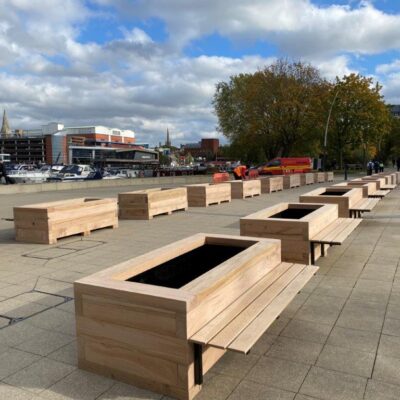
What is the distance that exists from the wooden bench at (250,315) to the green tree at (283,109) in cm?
4280

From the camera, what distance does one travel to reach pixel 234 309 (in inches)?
148

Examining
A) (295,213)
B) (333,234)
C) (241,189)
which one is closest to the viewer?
(333,234)

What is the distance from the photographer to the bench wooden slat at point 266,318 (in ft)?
10.3

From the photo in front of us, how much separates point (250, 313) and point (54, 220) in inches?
261

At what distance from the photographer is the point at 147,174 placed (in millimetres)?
52438

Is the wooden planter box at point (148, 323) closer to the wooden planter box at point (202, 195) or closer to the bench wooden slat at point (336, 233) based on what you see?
the bench wooden slat at point (336, 233)

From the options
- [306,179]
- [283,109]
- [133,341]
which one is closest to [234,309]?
[133,341]

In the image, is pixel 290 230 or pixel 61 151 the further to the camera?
pixel 61 151

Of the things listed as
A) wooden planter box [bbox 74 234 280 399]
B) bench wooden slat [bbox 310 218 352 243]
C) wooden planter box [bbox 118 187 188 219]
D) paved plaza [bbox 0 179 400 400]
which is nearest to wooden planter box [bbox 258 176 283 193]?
wooden planter box [bbox 118 187 188 219]

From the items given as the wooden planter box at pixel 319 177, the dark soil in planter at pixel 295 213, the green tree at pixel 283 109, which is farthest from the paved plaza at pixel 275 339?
the green tree at pixel 283 109

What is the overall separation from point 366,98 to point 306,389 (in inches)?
1843

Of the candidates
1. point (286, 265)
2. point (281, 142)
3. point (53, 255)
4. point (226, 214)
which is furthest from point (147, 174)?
point (286, 265)

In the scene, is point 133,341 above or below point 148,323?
below

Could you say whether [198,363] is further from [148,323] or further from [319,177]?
[319,177]
